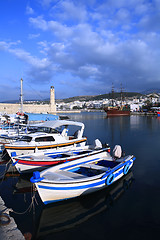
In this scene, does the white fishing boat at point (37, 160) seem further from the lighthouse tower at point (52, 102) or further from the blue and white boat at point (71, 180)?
the lighthouse tower at point (52, 102)

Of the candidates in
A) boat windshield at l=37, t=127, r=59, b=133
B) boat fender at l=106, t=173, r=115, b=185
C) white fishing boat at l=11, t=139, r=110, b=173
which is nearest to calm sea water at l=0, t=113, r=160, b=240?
boat fender at l=106, t=173, r=115, b=185

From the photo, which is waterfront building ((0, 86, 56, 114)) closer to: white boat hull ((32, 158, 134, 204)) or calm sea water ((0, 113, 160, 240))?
calm sea water ((0, 113, 160, 240))

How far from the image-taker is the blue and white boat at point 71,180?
23.6 feet

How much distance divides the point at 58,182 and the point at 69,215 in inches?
58.1

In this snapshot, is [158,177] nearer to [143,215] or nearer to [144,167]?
[144,167]

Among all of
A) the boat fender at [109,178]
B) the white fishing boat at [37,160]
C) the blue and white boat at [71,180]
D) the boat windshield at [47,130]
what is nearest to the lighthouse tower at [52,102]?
the boat windshield at [47,130]

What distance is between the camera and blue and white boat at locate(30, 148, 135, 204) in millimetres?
7199

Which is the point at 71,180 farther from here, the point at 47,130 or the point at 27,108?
the point at 27,108

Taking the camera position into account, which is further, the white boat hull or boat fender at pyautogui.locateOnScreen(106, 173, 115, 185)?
boat fender at pyautogui.locateOnScreen(106, 173, 115, 185)

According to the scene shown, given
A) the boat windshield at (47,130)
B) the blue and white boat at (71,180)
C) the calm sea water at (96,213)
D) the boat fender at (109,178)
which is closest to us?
the calm sea water at (96,213)

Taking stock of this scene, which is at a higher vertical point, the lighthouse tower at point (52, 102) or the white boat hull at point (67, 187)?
the lighthouse tower at point (52, 102)

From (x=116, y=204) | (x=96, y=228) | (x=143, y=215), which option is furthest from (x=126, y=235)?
(x=116, y=204)

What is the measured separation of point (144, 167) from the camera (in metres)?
13.3

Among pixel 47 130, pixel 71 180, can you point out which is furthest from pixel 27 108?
pixel 71 180
